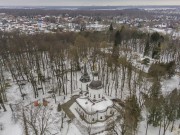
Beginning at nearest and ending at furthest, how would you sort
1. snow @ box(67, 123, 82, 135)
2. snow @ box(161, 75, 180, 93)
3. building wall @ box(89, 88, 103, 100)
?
snow @ box(67, 123, 82, 135) < building wall @ box(89, 88, 103, 100) < snow @ box(161, 75, 180, 93)

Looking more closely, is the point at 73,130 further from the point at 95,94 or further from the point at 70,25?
the point at 70,25

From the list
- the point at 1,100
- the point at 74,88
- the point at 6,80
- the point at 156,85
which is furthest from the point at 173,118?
the point at 6,80

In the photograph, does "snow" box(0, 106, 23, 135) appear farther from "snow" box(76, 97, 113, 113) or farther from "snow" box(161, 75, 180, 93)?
"snow" box(161, 75, 180, 93)

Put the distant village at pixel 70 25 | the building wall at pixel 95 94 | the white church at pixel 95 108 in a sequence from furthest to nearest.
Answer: the distant village at pixel 70 25, the building wall at pixel 95 94, the white church at pixel 95 108

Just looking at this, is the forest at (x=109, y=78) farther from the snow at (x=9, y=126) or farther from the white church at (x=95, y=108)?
the white church at (x=95, y=108)

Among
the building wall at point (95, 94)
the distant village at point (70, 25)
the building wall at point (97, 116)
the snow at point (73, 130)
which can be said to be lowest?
the snow at point (73, 130)

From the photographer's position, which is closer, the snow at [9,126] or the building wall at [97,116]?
the snow at [9,126]

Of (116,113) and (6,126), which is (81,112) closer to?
(116,113)

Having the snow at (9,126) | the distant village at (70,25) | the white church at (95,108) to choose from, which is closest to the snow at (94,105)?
the white church at (95,108)

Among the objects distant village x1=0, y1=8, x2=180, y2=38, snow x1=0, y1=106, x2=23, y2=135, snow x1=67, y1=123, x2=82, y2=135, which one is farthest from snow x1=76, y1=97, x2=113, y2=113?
distant village x1=0, y1=8, x2=180, y2=38

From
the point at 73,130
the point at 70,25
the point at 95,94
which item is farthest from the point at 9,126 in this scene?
the point at 70,25

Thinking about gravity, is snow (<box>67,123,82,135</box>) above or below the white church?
below
